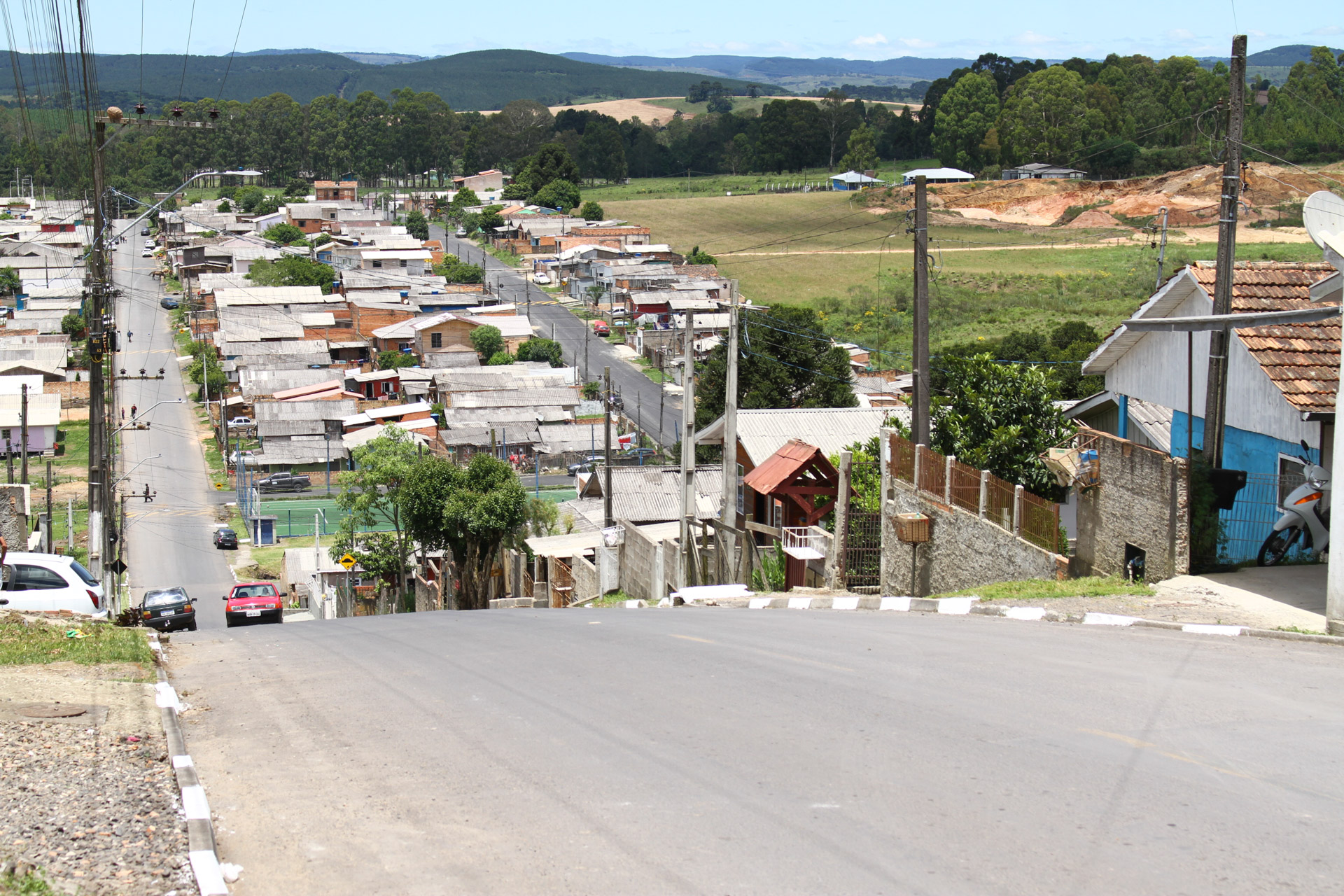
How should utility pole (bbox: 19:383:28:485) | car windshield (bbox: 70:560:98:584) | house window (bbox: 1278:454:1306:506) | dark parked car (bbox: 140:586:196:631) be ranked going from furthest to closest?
1. utility pole (bbox: 19:383:28:485)
2. dark parked car (bbox: 140:586:196:631)
3. car windshield (bbox: 70:560:98:584)
4. house window (bbox: 1278:454:1306:506)

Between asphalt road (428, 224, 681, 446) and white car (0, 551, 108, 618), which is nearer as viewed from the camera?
white car (0, 551, 108, 618)

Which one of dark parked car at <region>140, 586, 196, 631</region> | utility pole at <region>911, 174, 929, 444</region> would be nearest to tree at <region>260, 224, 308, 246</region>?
dark parked car at <region>140, 586, 196, 631</region>

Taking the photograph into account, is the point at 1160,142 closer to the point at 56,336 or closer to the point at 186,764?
the point at 56,336

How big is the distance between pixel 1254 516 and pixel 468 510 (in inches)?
889

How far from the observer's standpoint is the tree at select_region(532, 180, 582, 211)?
15938 centimetres

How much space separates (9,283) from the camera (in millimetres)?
125312

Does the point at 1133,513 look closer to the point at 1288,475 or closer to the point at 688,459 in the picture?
the point at 1288,475

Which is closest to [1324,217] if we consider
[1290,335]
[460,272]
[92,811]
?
[1290,335]

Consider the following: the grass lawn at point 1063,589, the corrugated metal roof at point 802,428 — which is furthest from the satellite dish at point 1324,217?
the corrugated metal roof at point 802,428

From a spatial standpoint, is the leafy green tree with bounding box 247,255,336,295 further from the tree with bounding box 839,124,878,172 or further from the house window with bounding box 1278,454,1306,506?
the house window with bounding box 1278,454,1306,506

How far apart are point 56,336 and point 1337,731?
10798 cm

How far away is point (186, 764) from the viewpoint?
853 centimetres

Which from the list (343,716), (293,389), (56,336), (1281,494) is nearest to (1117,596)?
(1281,494)

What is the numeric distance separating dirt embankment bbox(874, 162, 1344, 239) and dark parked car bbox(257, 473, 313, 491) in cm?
7048
